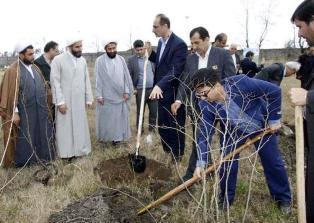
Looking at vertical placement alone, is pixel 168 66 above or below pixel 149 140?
above

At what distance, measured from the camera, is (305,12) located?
2.32 m

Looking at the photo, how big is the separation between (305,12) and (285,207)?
197 cm

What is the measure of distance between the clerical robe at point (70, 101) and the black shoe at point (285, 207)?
3020mm

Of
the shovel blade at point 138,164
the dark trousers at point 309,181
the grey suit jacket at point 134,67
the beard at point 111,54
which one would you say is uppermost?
the beard at point 111,54

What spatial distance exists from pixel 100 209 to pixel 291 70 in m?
1.98

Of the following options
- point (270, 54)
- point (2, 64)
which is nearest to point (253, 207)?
point (270, 54)

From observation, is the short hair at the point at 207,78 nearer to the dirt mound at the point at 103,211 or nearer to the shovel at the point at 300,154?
the shovel at the point at 300,154

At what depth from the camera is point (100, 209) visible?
10.9ft

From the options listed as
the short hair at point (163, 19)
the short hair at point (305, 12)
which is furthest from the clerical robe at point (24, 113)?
the short hair at point (305, 12)

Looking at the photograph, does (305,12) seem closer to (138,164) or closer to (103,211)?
(103,211)

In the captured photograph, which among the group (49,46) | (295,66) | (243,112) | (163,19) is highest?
(163,19)

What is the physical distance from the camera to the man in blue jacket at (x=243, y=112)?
316 centimetres

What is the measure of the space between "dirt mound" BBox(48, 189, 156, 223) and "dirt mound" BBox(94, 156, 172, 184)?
2.11ft

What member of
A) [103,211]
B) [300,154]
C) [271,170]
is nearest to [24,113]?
[103,211]
